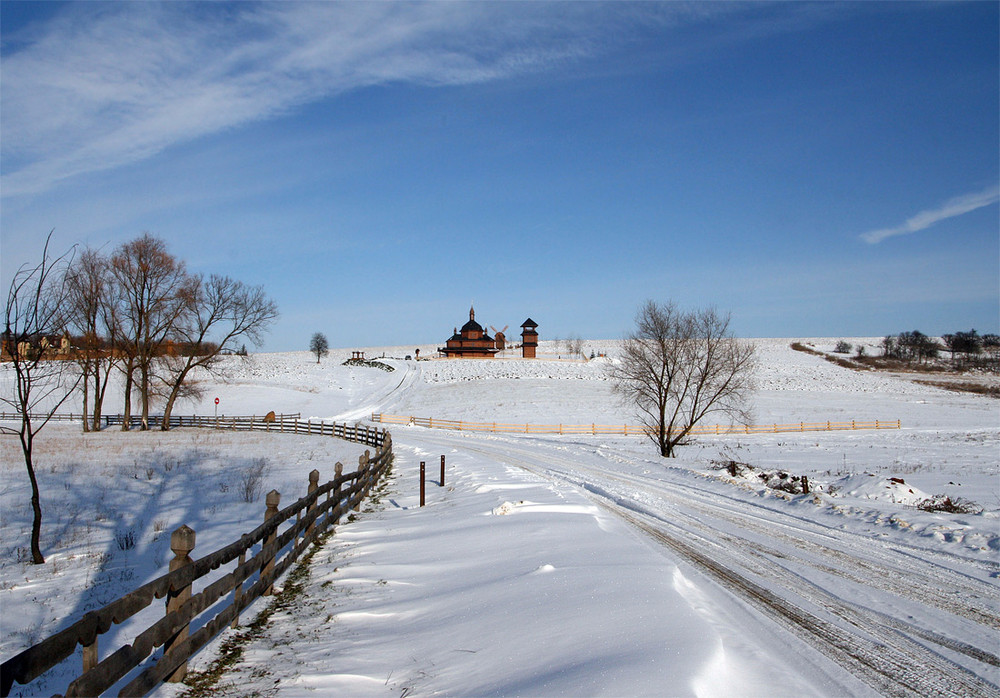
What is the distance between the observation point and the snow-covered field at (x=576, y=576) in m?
5.13

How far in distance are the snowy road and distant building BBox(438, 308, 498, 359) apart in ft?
337

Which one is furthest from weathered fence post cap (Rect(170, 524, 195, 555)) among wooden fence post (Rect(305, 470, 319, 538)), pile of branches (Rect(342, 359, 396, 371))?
pile of branches (Rect(342, 359, 396, 371))

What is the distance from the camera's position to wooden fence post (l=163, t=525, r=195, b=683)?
5.16 metres

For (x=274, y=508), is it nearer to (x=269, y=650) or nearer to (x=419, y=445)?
(x=269, y=650)

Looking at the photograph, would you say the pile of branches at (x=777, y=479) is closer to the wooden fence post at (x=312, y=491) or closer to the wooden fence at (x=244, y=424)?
the wooden fence post at (x=312, y=491)

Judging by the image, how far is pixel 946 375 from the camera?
89.1 meters

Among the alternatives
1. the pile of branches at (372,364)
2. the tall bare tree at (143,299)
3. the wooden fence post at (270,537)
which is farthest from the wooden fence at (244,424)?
the pile of branches at (372,364)

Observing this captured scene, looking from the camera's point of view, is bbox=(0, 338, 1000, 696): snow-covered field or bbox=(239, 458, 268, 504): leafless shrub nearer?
bbox=(0, 338, 1000, 696): snow-covered field

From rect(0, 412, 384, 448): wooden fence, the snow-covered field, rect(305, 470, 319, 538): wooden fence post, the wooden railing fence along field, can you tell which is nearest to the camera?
the wooden railing fence along field

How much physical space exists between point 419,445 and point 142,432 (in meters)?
18.7

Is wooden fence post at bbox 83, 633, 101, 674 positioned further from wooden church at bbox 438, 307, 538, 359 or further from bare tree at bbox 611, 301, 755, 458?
wooden church at bbox 438, 307, 538, 359

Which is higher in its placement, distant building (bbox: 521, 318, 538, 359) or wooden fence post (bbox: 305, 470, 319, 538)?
distant building (bbox: 521, 318, 538, 359)

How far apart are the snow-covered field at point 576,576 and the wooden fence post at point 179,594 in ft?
0.61

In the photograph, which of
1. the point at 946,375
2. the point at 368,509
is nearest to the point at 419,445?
the point at 368,509
